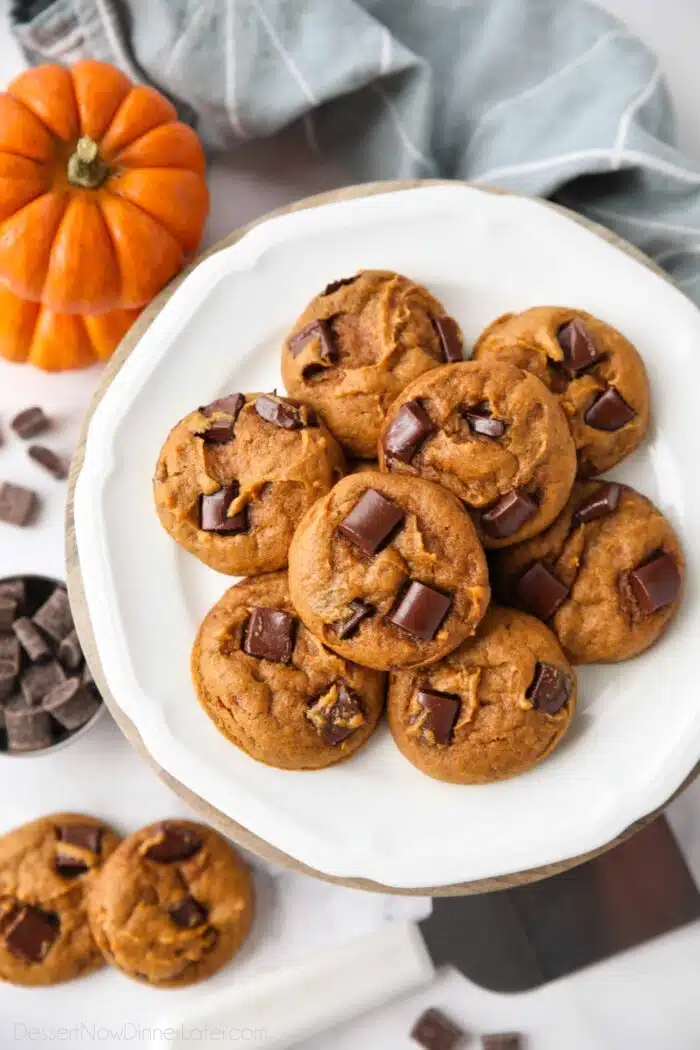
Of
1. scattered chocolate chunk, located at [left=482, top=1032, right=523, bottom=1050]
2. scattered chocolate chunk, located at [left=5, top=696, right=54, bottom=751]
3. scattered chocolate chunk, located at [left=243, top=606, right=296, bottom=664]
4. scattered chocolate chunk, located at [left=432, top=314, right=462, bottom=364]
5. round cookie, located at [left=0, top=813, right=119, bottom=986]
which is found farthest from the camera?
scattered chocolate chunk, located at [left=482, top=1032, right=523, bottom=1050]

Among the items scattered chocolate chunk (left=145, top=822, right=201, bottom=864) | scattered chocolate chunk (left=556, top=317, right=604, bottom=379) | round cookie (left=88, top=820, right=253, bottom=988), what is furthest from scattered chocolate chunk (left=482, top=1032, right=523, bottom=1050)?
scattered chocolate chunk (left=556, top=317, right=604, bottom=379)

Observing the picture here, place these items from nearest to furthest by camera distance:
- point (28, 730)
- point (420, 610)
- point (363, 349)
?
1. point (420, 610)
2. point (363, 349)
3. point (28, 730)

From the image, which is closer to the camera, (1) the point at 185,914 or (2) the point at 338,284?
(2) the point at 338,284

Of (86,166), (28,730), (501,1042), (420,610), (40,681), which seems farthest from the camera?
(501,1042)

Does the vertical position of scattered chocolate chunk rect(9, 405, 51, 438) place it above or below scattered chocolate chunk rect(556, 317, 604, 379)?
below

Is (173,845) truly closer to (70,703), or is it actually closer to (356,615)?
(70,703)

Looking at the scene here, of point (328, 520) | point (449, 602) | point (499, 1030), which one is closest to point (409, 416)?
point (328, 520)

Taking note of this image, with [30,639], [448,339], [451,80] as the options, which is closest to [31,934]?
[30,639]

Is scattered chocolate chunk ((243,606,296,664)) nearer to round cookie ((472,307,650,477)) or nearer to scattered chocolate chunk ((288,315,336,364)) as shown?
scattered chocolate chunk ((288,315,336,364))
